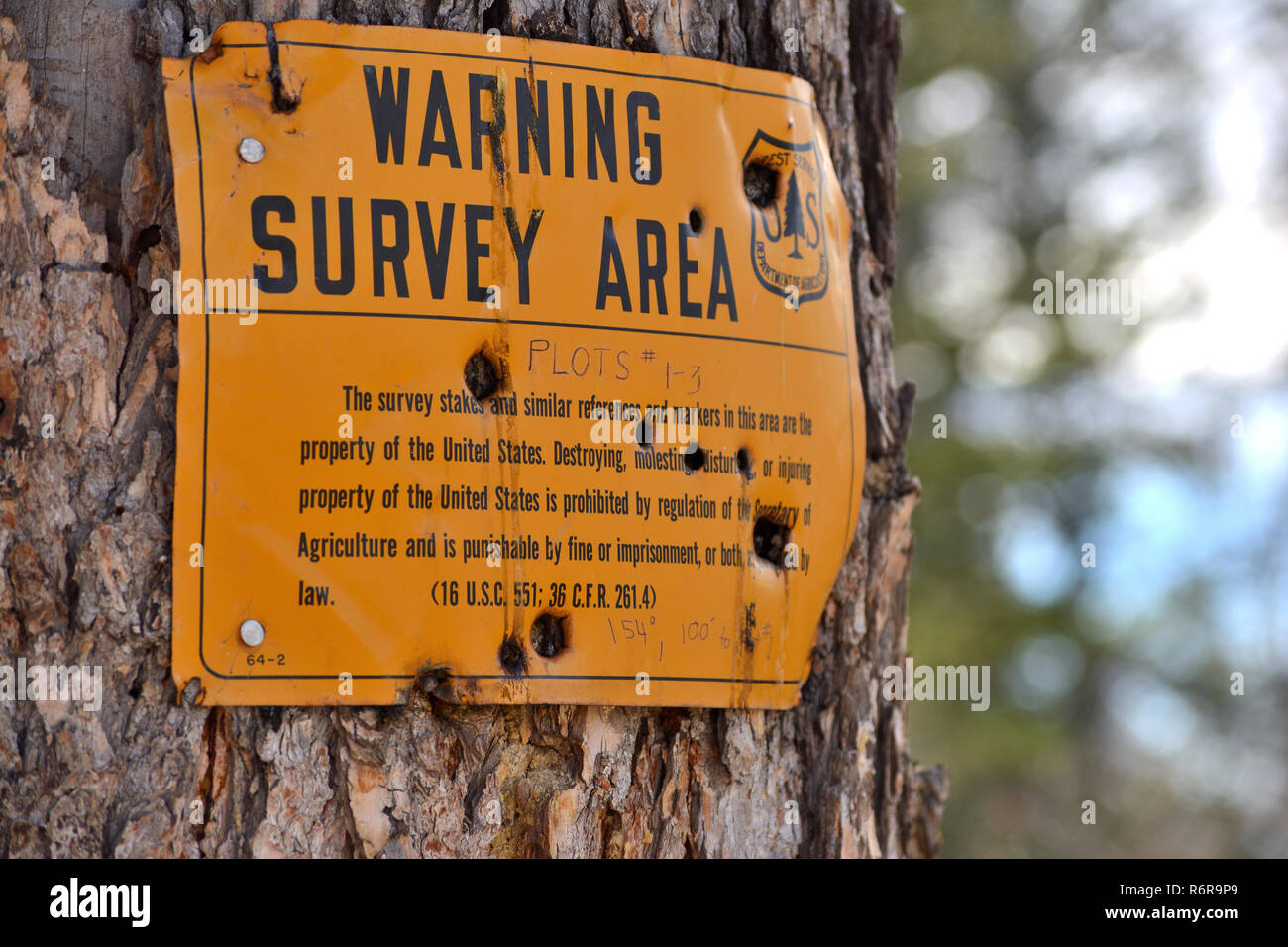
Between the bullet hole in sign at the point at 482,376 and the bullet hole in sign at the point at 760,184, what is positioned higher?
the bullet hole in sign at the point at 760,184

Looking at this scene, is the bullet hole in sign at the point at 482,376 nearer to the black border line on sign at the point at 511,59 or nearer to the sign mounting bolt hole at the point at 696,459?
the sign mounting bolt hole at the point at 696,459

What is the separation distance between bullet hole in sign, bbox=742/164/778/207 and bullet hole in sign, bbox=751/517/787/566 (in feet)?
1.47

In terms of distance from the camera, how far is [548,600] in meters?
1.46

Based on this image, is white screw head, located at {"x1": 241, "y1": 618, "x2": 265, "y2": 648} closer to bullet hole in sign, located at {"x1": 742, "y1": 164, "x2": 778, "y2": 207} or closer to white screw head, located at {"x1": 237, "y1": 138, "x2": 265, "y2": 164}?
white screw head, located at {"x1": 237, "y1": 138, "x2": 265, "y2": 164}

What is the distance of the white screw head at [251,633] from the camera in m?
1.39

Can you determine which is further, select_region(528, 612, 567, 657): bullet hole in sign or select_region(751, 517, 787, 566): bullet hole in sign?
select_region(751, 517, 787, 566): bullet hole in sign

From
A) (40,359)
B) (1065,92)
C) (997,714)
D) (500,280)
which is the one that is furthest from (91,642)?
(1065,92)

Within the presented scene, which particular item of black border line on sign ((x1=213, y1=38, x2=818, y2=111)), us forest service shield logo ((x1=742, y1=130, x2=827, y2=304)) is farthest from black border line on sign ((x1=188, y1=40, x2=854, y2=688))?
us forest service shield logo ((x1=742, y1=130, x2=827, y2=304))

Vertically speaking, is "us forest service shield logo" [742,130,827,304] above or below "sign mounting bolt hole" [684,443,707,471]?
above

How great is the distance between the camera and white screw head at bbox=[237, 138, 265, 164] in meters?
1.43

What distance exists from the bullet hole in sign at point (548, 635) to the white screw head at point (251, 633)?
319 millimetres

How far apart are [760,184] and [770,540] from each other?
1.64 feet

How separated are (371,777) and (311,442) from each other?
401 millimetres

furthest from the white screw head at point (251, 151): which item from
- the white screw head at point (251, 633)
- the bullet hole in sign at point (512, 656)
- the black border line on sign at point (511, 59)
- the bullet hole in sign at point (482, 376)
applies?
the bullet hole in sign at point (512, 656)
